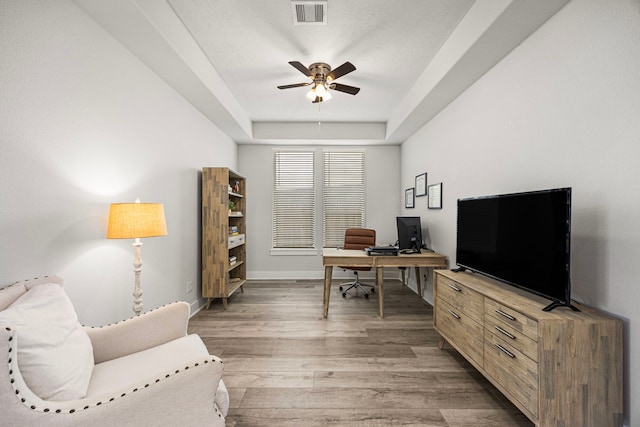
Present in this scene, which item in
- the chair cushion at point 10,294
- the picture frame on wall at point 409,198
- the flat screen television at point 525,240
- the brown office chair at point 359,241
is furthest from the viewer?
the picture frame on wall at point 409,198

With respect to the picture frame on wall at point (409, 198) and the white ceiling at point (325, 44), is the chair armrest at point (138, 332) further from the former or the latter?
the picture frame on wall at point (409, 198)

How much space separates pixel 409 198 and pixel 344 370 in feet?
11.0

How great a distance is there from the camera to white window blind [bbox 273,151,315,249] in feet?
18.2

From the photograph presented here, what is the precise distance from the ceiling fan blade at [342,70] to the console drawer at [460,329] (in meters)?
2.34

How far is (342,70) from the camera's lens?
281 centimetres

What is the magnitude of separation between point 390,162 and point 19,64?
5.00 meters

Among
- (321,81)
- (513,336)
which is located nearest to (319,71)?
(321,81)

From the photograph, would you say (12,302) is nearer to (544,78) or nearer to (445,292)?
(445,292)

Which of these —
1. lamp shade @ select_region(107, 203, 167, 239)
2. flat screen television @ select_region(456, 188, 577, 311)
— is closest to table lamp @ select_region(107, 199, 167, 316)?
lamp shade @ select_region(107, 203, 167, 239)

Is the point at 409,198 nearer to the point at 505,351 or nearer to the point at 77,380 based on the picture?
the point at 505,351

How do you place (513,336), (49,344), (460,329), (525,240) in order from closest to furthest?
(49,344)
(513,336)
(525,240)
(460,329)

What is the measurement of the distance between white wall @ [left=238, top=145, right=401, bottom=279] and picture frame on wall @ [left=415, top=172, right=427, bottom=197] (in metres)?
0.98

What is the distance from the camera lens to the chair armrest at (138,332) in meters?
1.62

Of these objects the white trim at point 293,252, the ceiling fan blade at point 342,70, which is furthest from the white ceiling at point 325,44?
the white trim at point 293,252
